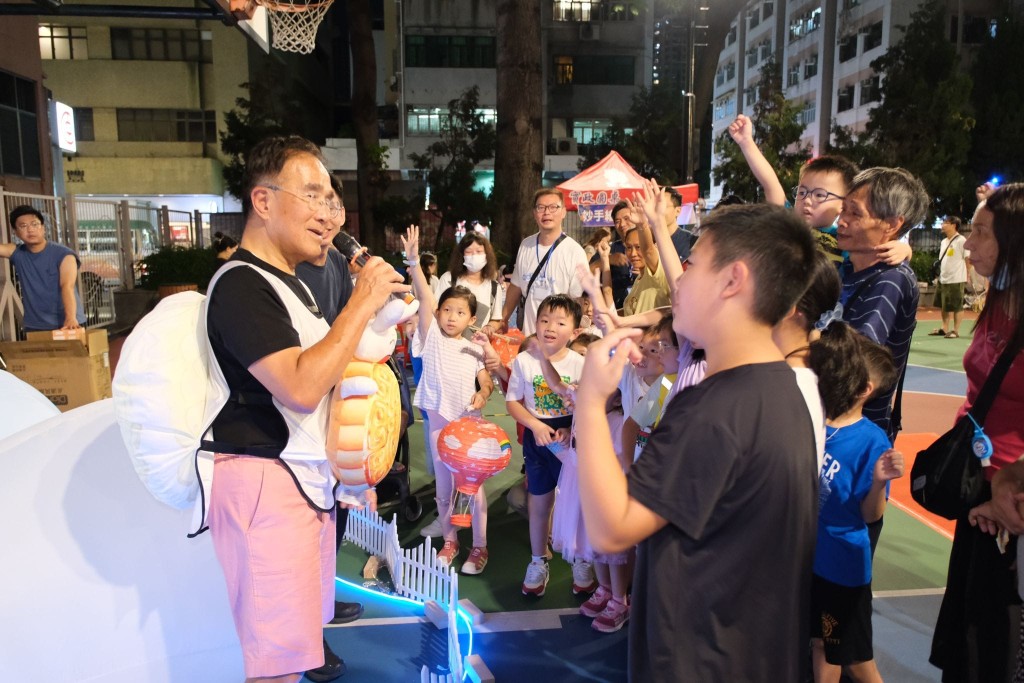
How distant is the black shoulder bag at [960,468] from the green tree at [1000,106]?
27.5m

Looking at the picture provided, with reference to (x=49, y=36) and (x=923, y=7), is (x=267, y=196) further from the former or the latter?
(x=49, y=36)

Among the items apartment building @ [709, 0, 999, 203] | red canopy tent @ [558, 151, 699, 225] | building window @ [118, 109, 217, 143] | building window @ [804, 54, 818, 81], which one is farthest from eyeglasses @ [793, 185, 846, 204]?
building window @ [804, 54, 818, 81]

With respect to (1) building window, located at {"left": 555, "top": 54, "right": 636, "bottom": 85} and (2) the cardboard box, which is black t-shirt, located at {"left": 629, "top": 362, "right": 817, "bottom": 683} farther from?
(1) building window, located at {"left": 555, "top": 54, "right": 636, "bottom": 85}

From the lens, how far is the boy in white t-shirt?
3760 millimetres

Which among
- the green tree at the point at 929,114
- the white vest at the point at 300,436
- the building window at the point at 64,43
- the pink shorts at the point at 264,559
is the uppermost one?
the building window at the point at 64,43

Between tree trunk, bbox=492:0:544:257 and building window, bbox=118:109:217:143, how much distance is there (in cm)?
2609

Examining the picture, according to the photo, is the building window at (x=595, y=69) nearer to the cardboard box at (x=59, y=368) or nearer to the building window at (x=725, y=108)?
the building window at (x=725, y=108)

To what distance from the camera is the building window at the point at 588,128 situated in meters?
38.1

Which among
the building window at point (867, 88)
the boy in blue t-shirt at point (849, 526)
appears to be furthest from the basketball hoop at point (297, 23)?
the building window at point (867, 88)

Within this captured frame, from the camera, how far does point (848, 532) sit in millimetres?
2549

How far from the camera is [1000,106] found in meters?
26.1

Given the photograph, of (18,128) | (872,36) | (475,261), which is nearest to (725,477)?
(475,261)

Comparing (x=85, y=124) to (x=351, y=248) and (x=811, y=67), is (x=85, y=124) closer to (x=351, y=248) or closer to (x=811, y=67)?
(x=351, y=248)

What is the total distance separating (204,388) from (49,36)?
37.1 meters
